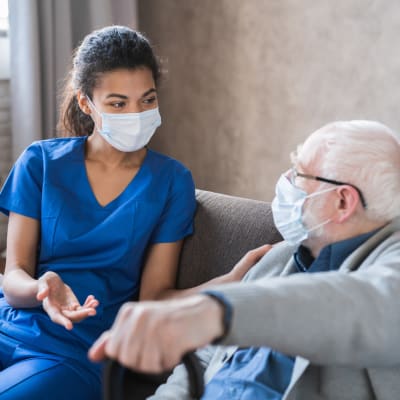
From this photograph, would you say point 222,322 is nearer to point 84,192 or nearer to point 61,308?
point 61,308

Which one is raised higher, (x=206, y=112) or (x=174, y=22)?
(x=174, y=22)

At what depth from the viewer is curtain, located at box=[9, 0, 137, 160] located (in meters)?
2.90

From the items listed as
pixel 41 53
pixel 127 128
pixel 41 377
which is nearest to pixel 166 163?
pixel 127 128

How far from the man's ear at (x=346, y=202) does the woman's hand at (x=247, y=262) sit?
0.36m

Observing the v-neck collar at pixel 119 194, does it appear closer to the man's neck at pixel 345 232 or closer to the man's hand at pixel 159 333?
the man's neck at pixel 345 232

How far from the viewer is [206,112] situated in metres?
3.48

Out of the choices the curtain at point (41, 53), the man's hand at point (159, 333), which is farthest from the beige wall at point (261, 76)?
the man's hand at point (159, 333)

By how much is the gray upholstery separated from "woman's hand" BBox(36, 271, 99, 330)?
16.1 inches

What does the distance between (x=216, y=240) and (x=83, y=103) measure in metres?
0.54

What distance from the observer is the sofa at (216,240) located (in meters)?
1.83

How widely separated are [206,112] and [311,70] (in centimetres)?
65

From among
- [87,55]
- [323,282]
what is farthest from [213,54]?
[323,282]

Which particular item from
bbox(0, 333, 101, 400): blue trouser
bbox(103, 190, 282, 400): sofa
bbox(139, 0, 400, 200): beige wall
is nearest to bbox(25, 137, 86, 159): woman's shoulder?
bbox(103, 190, 282, 400): sofa

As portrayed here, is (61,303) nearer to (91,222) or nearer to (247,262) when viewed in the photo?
(91,222)
